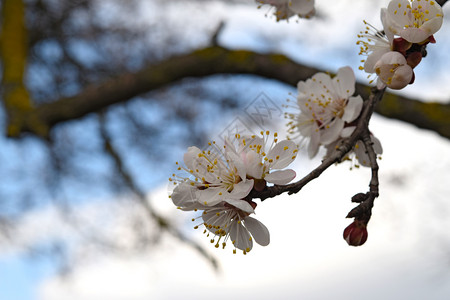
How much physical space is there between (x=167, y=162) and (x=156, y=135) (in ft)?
0.86

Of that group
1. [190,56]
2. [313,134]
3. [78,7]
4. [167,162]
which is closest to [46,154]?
→ [167,162]

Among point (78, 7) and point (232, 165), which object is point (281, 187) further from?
point (78, 7)

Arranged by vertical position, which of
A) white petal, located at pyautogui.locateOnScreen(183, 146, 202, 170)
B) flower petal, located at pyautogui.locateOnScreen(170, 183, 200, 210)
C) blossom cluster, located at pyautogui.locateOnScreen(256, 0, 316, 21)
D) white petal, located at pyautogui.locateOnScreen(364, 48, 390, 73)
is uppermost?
blossom cluster, located at pyautogui.locateOnScreen(256, 0, 316, 21)

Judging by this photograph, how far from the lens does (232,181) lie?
0.94 meters

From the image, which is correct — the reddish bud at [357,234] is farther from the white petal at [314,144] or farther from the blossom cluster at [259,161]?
the white petal at [314,144]

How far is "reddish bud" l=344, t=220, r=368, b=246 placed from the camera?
89 cm

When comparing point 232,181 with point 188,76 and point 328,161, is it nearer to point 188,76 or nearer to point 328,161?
point 328,161

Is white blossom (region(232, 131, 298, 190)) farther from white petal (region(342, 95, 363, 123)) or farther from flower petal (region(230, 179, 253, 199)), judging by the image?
white petal (region(342, 95, 363, 123))

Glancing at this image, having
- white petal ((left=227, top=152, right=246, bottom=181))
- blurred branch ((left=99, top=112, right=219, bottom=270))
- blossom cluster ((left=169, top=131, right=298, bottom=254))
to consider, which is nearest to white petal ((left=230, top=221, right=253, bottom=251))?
blossom cluster ((left=169, top=131, right=298, bottom=254))

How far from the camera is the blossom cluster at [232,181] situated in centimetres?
89

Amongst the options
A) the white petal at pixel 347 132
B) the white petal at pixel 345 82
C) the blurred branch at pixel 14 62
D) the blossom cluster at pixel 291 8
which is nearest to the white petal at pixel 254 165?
the white petal at pixel 347 132

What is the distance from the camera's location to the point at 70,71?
4398 mm

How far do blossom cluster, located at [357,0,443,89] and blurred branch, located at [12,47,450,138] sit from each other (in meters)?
1.28

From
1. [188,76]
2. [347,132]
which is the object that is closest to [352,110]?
[347,132]
